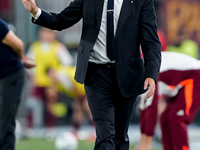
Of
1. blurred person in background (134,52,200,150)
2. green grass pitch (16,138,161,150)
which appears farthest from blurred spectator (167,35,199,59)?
blurred person in background (134,52,200,150)

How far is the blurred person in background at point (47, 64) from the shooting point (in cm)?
883

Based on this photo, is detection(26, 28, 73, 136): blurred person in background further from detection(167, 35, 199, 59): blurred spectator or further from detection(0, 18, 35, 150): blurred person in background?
detection(0, 18, 35, 150): blurred person in background

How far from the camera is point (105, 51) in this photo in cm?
361

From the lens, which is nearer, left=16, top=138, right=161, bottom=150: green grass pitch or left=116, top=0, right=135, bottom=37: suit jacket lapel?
left=116, top=0, right=135, bottom=37: suit jacket lapel

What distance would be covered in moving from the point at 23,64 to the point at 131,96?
160 centimetres

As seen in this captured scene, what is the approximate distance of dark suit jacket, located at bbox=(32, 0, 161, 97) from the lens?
11.7 ft

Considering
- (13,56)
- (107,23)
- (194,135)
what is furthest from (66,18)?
(194,135)

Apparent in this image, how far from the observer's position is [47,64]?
8.93 m

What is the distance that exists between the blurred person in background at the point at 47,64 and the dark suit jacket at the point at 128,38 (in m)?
5.07

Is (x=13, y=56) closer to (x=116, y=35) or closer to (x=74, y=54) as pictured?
(x=116, y=35)

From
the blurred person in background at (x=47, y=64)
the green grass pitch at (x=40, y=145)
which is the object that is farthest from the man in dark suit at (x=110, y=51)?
the blurred person in background at (x=47, y=64)

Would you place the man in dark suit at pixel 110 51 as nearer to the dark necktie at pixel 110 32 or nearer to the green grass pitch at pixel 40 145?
the dark necktie at pixel 110 32

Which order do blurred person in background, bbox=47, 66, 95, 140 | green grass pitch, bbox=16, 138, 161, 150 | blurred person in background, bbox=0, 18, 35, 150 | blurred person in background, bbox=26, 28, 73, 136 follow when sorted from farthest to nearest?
blurred person in background, bbox=26, 28, 73, 136 < blurred person in background, bbox=47, 66, 95, 140 < green grass pitch, bbox=16, 138, 161, 150 < blurred person in background, bbox=0, 18, 35, 150

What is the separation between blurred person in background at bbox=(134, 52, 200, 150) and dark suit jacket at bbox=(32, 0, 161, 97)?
0.86 m
